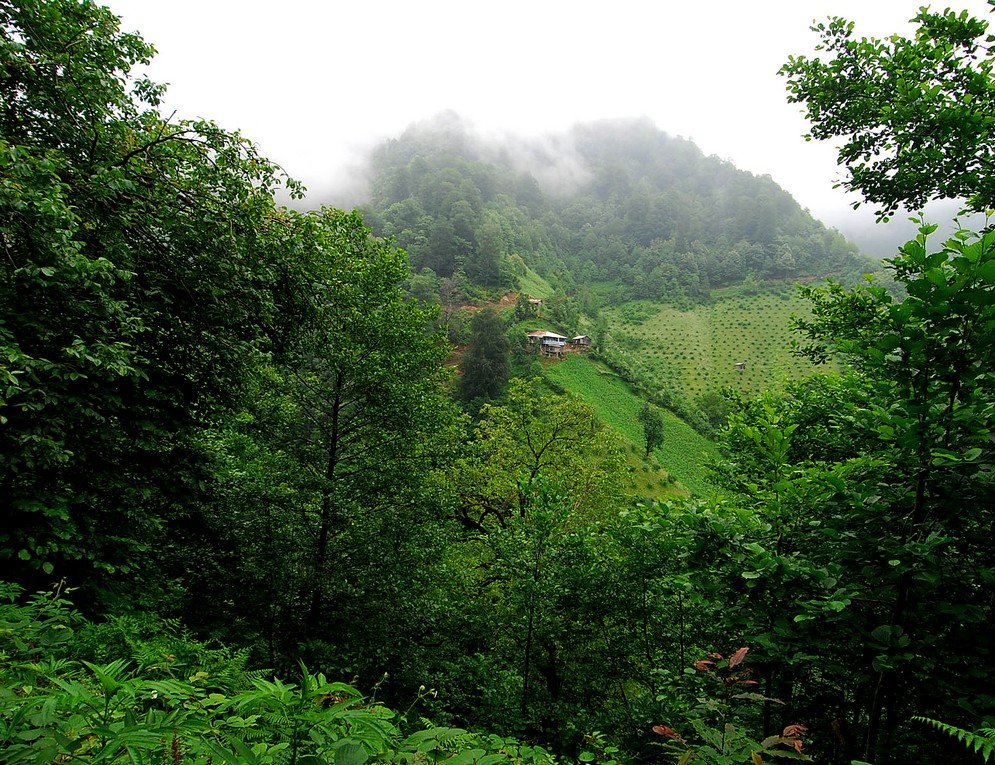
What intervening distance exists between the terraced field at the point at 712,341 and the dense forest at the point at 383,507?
6110cm

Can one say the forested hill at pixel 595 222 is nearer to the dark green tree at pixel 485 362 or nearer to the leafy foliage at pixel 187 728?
the dark green tree at pixel 485 362

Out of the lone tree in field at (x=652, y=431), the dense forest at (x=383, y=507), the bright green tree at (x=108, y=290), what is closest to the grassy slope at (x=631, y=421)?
the lone tree in field at (x=652, y=431)

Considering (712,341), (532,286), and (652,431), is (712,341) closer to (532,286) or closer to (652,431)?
(532,286)

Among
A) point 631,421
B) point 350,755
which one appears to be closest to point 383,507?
point 350,755

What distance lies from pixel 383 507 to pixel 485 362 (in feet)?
112

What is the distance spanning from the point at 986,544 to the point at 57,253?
7.29 meters

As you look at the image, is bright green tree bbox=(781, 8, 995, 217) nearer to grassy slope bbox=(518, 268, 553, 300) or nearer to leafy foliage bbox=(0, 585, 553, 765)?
leafy foliage bbox=(0, 585, 553, 765)

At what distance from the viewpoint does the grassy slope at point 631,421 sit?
152ft

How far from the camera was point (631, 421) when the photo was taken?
172 feet

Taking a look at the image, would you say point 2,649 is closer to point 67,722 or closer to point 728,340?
point 67,722

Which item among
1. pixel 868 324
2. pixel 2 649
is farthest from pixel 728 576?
pixel 868 324

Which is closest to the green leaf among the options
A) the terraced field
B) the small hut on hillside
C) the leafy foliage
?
the leafy foliage

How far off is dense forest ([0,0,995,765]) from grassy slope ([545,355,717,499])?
3590 cm

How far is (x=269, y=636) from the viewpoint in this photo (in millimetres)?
7762
